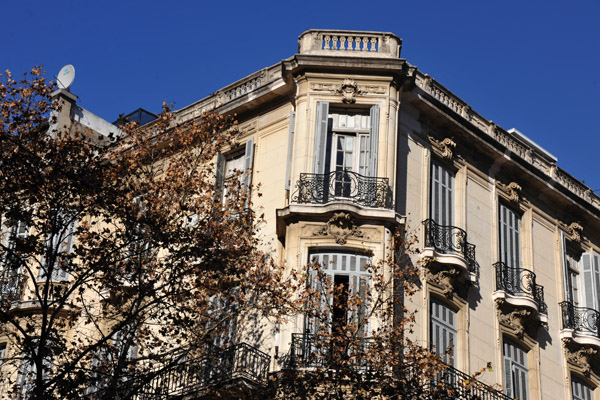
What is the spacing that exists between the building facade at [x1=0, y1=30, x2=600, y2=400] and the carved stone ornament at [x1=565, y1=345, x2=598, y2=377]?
0.12 feet

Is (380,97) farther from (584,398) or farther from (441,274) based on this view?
(584,398)

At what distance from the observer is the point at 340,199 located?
2316 centimetres

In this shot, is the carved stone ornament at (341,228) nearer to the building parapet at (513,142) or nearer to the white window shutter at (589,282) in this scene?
the building parapet at (513,142)

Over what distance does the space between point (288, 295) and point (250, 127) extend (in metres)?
6.29

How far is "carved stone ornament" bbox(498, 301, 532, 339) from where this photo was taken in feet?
83.3

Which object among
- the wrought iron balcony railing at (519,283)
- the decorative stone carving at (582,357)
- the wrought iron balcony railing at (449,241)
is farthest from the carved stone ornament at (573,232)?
the wrought iron balcony railing at (449,241)

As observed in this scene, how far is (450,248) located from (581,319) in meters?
5.25

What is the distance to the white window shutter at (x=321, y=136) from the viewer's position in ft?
77.7

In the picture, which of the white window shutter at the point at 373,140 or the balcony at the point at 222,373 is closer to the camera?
the balcony at the point at 222,373

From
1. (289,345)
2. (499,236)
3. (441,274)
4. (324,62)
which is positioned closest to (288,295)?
(289,345)

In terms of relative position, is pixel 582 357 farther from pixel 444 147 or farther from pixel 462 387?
pixel 444 147

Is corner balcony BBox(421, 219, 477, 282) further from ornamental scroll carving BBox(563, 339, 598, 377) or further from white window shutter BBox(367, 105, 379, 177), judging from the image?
ornamental scroll carving BBox(563, 339, 598, 377)

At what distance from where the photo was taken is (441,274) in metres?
24.0

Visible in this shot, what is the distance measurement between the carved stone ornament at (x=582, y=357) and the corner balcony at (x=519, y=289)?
4.23 ft
